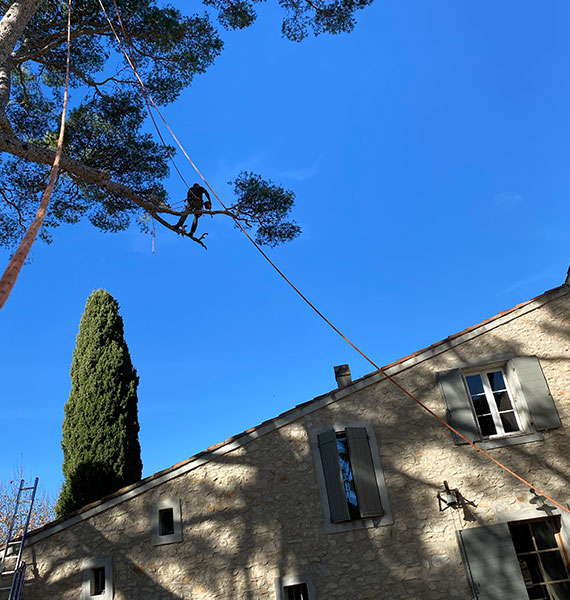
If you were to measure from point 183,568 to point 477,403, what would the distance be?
17.4 ft

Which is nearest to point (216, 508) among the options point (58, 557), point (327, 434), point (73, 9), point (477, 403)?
point (327, 434)

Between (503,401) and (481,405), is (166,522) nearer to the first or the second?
(481,405)

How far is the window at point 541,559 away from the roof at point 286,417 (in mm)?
2782

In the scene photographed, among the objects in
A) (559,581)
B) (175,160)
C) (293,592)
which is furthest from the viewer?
(175,160)

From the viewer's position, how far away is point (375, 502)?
6938mm

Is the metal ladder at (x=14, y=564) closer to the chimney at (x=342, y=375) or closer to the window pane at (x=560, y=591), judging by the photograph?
the chimney at (x=342, y=375)

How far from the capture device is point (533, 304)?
25.2 feet

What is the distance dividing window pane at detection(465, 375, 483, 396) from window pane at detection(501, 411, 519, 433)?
50cm

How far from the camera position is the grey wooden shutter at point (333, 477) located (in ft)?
22.7

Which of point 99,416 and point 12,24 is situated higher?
point 12,24

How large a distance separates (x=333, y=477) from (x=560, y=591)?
330 centimetres

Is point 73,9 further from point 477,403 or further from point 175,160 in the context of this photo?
point 477,403

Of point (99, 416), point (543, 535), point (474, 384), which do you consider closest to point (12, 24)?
point (99, 416)

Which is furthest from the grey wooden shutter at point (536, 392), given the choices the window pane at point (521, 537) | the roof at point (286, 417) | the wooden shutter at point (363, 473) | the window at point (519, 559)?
the wooden shutter at point (363, 473)
